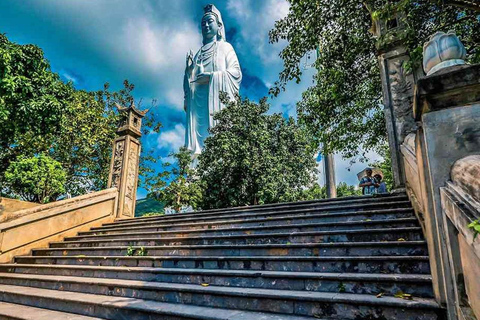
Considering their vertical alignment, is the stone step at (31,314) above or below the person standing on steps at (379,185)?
below

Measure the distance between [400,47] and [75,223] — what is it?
26.3 feet

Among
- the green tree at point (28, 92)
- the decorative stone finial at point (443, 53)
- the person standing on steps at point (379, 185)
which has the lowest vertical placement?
the decorative stone finial at point (443, 53)

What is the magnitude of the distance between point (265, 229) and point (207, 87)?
22281 mm

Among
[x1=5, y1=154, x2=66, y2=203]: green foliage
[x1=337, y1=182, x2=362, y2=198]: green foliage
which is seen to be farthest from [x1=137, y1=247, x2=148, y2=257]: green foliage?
[x1=337, y1=182, x2=362, y2=198]: green foliage

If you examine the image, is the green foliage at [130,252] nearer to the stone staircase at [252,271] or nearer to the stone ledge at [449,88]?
the stone staircase at [252,271]

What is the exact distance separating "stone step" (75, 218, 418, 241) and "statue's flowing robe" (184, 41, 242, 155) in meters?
17.5

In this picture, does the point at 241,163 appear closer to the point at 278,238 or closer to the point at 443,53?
the point at 278,238

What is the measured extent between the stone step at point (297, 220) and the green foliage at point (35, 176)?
19.6 feet

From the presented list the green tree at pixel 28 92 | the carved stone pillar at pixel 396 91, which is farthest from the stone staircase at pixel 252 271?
the green tree at pixel 28 92

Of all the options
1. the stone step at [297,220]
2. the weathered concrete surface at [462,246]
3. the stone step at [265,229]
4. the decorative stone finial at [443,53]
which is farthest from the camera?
the stone step at [297,220]

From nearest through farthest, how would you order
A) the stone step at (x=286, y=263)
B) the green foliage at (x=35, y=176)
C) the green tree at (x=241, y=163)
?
the stone step at (x=286, y=263)
the green foliage at (x=35, y=176)
the green tree at (x=241, y=163)

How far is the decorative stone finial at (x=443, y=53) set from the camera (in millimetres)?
1828

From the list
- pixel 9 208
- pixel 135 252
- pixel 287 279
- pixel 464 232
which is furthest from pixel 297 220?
pixel 9 208

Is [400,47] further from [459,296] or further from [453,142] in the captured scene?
[459,296]
